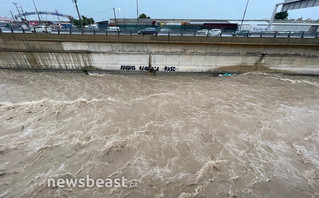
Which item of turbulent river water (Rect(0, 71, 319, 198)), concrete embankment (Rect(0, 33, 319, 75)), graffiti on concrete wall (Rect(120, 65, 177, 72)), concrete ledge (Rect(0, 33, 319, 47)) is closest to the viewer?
turbulent river water (Rect(0, 71, 319, 198))

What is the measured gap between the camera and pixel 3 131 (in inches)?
277

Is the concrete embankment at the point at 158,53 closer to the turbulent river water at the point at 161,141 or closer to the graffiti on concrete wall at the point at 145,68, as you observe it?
the graffiti on concrete wall at the point at 145,68

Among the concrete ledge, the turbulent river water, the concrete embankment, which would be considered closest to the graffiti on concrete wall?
the concrete embankment

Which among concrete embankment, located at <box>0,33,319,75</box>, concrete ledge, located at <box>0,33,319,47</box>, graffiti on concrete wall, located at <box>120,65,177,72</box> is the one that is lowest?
graffiti on concrete wall, located at <box>120,65,177,72</box>

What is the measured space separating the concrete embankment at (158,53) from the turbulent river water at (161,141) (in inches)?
167

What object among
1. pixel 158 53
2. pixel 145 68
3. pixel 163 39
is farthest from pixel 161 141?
pixel 163 39

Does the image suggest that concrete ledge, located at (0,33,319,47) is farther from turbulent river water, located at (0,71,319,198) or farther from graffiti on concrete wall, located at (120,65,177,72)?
turbulent river water, located at (0,71,319,198)

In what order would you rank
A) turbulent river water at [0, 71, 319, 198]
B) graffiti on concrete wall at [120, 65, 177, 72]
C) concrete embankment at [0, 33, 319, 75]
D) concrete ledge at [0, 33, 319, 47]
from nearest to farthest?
turbulent river water at [0, 71, 319, 198]
concrete ledge at [0, 33, 319, 47]
concrete embankment at [0, 33, 319, 75]
graffiti on concrete wall at [120, 65, 177, 72]

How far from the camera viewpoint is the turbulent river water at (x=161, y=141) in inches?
197

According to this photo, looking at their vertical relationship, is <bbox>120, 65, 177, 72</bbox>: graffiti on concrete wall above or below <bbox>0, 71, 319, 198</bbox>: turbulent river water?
above

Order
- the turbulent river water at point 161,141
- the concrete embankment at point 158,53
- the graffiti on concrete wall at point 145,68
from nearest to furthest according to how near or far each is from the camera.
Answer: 1. the turbulent river water at point 161,141
2. the concrete embankment at point 158,53
3. the graffiti on concrete wall at point 145,68

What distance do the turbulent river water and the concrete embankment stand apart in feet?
13.9

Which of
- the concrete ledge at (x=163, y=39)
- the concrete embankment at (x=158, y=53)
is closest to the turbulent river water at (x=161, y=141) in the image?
the concrete embankment at (x=158, y=53)

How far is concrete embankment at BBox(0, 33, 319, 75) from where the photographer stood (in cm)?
1380
